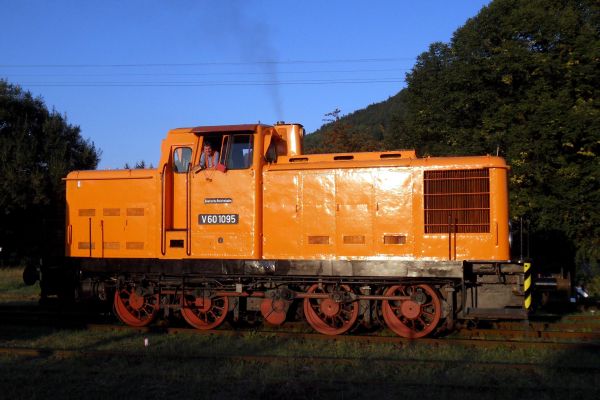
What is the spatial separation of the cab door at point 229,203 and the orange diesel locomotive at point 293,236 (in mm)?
20

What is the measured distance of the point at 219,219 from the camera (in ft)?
33.3

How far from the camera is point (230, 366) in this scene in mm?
7652

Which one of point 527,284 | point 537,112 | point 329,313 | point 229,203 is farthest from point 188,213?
point 537,112

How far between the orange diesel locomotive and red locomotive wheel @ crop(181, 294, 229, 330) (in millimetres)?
26

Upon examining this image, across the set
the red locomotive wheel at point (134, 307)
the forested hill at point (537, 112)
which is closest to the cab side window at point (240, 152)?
the red locomotive wheel at point (134, 307)

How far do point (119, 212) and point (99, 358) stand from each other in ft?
11.3

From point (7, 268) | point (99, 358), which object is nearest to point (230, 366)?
point (99, 358)

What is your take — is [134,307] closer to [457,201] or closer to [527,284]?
[457,201]

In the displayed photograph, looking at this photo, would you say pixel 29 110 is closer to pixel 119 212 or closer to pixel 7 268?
pixel 7 268

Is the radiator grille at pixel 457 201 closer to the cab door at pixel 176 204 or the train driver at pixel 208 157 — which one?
the train driver at pixel 208 157

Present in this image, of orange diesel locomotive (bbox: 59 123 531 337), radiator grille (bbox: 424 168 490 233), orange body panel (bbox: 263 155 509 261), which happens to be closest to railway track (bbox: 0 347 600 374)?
orange diesel locomotive (bbox: 59 123 531 337)

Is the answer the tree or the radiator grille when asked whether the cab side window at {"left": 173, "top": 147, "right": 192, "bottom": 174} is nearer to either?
the radiator grille

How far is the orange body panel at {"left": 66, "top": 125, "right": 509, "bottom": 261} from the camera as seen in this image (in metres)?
9.38

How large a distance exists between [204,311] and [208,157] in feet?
9.43
